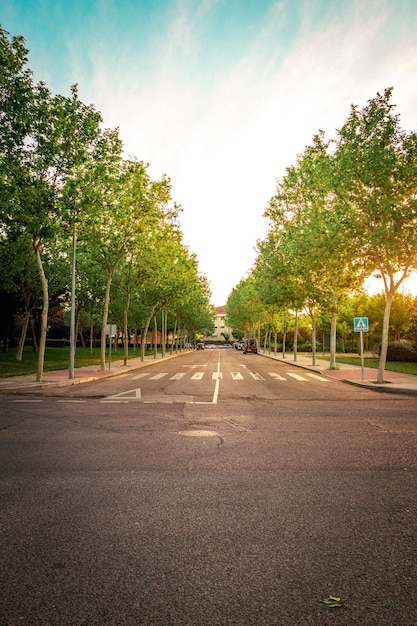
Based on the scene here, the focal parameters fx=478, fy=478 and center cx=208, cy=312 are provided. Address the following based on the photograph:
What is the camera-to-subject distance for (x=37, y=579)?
3.32 meters

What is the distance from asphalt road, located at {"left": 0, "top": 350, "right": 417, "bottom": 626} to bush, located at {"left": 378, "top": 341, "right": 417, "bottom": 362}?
2833 cm

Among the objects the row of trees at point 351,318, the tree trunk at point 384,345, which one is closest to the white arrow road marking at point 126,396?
the tree trunk at point 384,345

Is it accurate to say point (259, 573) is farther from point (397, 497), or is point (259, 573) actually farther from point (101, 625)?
point (397, 497)

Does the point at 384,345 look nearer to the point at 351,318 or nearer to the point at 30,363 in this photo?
the point at 30,363

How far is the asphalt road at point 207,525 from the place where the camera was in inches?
118

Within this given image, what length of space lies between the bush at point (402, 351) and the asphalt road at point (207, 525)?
28331 mm

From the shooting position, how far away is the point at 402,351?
3612cm

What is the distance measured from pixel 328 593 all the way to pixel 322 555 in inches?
22.6

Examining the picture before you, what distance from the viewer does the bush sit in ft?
117

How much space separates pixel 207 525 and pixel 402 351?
35.0m

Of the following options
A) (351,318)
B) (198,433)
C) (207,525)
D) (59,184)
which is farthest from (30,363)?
(351,318)

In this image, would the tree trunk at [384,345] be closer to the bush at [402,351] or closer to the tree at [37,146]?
the tree at [37,146]

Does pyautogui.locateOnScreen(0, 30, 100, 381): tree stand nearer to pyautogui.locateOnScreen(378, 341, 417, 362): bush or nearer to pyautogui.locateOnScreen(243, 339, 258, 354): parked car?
pyautogui.locateOnScreen(378, 341, 417, 362): bush

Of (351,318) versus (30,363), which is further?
(351,318)
